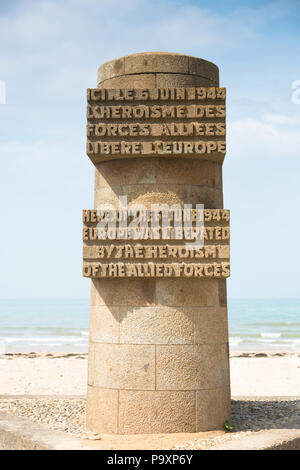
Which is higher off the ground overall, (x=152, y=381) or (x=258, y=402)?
(x=152, y=381)

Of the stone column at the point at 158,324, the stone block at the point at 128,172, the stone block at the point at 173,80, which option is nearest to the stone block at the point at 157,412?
the stone column at the point at 158,324

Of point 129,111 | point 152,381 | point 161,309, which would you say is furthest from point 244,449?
point 129,111

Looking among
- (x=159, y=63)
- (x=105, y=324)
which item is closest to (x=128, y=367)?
(x=105, y=324)

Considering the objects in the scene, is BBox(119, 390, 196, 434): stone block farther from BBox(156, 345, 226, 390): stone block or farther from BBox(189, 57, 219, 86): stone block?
BBox(189, 57, 219, 86): stone block

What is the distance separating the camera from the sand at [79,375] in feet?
54.7

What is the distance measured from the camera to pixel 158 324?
889 cm

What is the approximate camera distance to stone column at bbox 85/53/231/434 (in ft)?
28.8

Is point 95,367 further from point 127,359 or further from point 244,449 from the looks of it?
point 244,449

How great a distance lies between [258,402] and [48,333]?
150 feet

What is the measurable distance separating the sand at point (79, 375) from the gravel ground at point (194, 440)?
2.00 meters

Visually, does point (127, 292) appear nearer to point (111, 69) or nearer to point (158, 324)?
point (158, 324)

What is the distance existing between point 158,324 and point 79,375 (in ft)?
43.1

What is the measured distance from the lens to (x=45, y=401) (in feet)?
38.9

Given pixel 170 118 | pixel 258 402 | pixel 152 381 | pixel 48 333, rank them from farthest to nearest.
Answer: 1. pixel 48 333
2. pixel 258 402
3. pixel 170 118
4. pixel 152 381
